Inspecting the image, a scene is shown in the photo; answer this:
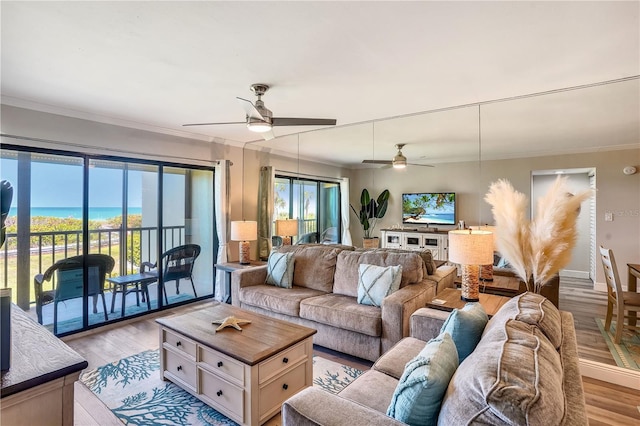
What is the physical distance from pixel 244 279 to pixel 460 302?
2340 millimetres

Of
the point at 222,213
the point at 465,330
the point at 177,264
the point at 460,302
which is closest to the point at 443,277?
the point at 460,302

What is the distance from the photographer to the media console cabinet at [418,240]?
362 cm

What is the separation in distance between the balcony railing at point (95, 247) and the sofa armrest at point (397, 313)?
124 inches

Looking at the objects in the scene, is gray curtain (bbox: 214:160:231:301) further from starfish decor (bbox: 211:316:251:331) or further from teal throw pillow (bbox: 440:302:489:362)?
teal throw pillow (bbox: 440:302:489:362)

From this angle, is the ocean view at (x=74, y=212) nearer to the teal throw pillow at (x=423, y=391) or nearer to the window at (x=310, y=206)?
the window at (x=310, y=206)

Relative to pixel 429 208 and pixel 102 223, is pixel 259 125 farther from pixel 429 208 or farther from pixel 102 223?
pixel 102 223

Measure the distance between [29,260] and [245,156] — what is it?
117 inches

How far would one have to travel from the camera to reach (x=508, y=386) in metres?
0.88

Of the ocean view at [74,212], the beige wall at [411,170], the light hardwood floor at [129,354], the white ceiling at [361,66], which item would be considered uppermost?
the white ceiling at [361,66]

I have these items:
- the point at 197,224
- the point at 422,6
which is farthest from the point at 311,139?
the point at 422,6

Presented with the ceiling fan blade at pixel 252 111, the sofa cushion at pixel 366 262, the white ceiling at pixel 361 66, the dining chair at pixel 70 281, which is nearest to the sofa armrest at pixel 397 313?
the sofa cushion at pixel 366 262

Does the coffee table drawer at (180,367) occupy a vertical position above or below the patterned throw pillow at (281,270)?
below

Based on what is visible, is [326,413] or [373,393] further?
[373,393]

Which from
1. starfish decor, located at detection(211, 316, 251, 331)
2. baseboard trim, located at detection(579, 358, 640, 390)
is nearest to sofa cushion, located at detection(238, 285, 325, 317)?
starfish decor, located at detection(211, 316, 251, 331)
